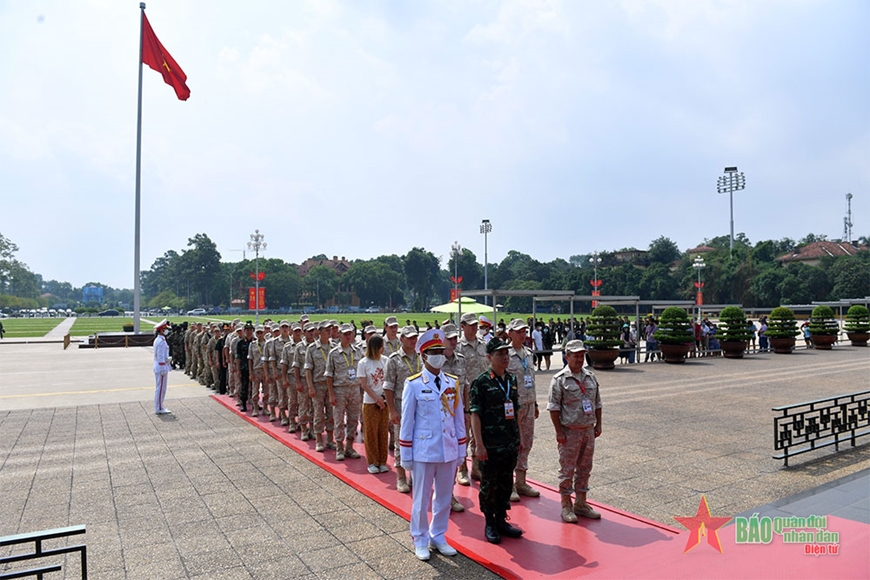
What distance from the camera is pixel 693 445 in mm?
8562

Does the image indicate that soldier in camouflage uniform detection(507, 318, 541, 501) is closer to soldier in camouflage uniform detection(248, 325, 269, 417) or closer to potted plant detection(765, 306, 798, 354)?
soldier in camouflage uniform detection(248, 325, 269, 417)

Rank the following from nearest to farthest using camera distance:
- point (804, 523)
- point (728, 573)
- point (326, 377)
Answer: point (728, 573) < point (804, 523) < point (326, 377)

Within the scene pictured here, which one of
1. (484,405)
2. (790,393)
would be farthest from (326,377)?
(790,393)

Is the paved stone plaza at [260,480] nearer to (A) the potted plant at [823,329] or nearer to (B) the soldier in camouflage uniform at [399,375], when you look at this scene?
(B) the soldier in camouflage uniform at [399,375]

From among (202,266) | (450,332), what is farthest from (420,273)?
(450,332)

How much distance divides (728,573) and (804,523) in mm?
1594

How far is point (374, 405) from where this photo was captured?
700cm

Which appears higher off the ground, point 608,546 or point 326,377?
point 326,377

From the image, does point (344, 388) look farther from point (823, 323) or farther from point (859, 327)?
point (859, 327)

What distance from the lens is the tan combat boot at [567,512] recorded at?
17.8ft

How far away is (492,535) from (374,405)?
98.0 inches

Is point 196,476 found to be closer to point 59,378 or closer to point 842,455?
point 842,455

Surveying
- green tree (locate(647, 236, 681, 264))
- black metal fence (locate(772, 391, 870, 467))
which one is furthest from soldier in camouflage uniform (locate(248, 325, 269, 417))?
green tree (locate(647, 236, 681, 264))

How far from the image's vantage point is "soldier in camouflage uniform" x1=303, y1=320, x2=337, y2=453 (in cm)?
819
